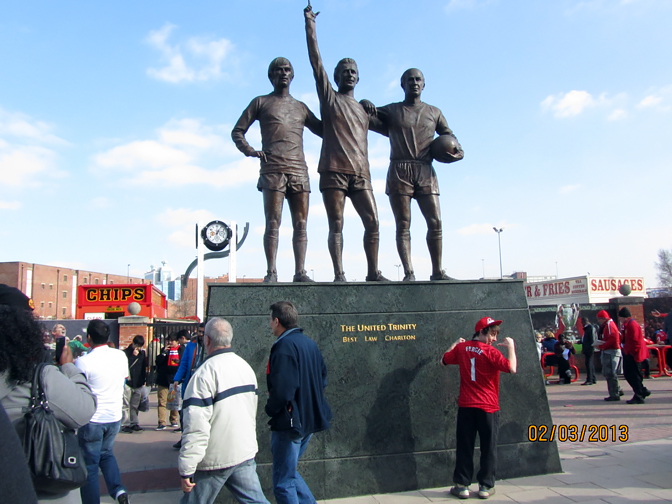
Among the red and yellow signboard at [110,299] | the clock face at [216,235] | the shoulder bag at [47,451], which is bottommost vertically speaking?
the shoulder bag at [47,451]

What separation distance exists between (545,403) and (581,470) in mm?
743

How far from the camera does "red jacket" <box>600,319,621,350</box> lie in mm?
9875

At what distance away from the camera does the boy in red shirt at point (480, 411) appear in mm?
4758

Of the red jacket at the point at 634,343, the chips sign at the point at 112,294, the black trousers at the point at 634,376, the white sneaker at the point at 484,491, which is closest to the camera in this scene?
the white sneaker at the point at 484,491

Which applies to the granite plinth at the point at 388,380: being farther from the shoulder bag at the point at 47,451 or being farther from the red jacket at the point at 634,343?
the red jacket at the point at 634,343

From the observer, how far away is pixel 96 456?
4.46 metres

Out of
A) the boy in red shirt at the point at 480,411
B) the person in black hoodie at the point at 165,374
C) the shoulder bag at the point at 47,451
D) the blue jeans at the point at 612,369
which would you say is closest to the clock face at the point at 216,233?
the person in black hoodie at the point at 165,374

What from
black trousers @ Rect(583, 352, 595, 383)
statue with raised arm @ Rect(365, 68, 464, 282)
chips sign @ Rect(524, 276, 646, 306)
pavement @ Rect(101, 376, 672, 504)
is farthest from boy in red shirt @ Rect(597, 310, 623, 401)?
chips sign @ Rect(524, 276, 646, 306)

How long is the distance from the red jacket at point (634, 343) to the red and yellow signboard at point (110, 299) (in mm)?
15820

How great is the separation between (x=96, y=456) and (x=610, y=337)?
895 centimetres

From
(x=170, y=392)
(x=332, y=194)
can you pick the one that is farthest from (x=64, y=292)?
(x=332, y=194)

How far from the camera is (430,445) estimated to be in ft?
17.4

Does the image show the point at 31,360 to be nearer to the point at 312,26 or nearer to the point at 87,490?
the point at 87,490
